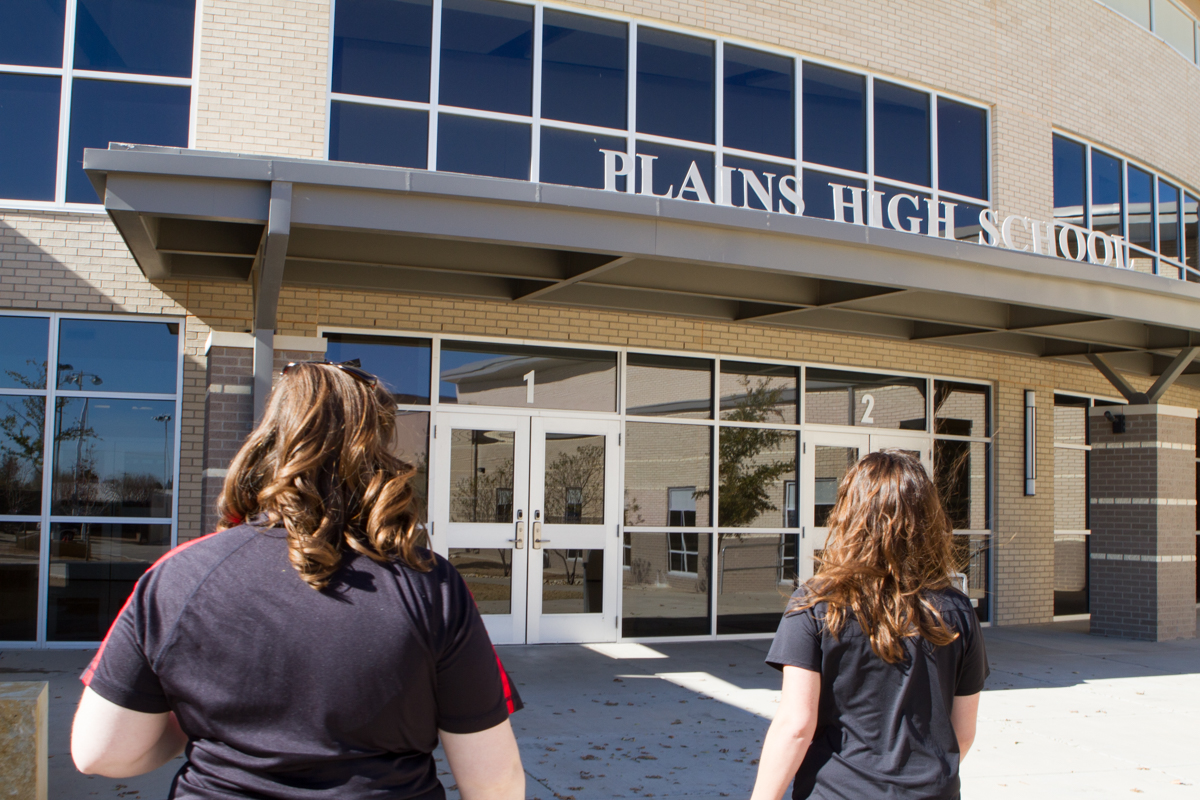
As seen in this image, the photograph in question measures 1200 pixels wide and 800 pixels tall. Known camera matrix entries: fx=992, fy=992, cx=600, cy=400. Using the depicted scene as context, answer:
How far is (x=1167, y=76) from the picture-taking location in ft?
47.9

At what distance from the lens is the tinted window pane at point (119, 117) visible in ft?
29.6

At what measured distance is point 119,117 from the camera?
356 inches

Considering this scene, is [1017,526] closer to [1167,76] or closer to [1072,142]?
[1072,142]

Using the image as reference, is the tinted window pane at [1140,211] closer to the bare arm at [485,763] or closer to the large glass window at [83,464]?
the large glass window at [83,464]

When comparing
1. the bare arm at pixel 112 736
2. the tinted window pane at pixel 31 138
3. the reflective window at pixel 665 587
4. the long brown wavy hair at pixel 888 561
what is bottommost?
the reflective window at pixel 665 587

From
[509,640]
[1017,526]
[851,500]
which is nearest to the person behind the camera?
[851,500]

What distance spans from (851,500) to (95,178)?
19.0 ft

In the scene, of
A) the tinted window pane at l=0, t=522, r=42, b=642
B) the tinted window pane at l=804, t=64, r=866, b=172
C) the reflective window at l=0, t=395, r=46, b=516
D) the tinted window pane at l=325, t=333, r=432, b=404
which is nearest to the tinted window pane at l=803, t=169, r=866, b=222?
the tinted window pane at l=804, t=64, r=866, b=172

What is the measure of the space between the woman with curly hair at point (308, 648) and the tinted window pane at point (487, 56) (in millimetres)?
8523

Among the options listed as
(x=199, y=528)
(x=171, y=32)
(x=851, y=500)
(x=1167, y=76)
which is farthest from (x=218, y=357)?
(x=1167, y=76)

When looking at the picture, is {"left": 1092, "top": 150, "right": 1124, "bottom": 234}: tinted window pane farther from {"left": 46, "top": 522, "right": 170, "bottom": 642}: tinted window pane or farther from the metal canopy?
{"left": 46, "top": 522, "right": 170, "bottom": 642}: tinted window pane

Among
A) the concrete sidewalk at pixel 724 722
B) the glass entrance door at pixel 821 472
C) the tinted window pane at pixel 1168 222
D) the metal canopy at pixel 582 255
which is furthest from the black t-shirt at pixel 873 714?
the tinted window pane at pixel 1168 222

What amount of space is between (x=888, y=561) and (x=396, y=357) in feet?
25.1

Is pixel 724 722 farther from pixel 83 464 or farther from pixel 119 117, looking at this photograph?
pixel 119 117
